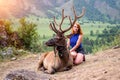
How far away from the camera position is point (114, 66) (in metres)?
12.2

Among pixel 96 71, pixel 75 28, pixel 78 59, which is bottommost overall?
pixel 78 59

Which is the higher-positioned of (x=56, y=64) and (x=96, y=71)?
(x=96, y=71)

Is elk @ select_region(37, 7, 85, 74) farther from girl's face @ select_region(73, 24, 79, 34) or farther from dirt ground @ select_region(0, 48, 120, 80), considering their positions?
dirt ground @ select_region(0, 48, 120, 80)

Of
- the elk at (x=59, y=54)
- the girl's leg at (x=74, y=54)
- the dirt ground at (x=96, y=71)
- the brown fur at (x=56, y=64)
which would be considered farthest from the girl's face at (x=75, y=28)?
the dirt ground at (x=96, y=71)

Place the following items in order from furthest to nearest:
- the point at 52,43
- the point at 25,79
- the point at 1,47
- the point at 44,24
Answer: the point at 44,24, the point at 1,47, the point at 52,43, the point at 25,79

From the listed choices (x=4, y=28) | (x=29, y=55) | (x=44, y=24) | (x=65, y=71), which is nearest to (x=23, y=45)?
(x=4, y=28)

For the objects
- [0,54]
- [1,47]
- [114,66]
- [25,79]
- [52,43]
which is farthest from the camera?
[1,47]

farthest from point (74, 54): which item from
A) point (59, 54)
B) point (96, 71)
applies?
point (96, 71)

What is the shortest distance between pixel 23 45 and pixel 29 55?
126 inches

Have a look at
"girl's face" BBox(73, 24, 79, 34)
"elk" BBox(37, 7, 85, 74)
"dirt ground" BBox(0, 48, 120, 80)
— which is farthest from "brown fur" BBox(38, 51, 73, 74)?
Result: "girl's face" BBox(73, 24, 79, 34)

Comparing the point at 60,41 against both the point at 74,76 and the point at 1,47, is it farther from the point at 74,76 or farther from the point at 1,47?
the point at 1,47

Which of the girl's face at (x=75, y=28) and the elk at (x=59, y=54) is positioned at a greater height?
the girl's face at (x=75, y=28)

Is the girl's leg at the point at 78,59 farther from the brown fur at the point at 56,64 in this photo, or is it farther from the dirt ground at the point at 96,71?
the brown fur at the point at 56,64

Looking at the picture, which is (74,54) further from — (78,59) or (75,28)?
(75,28)
